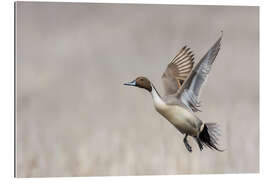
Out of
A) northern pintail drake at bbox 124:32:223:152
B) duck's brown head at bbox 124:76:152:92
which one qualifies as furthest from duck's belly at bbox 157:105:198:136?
duck's brown head at bbox 124:76:152:92

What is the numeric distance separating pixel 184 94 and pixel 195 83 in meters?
0.09

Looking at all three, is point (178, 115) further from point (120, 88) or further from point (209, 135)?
point (120, 88)

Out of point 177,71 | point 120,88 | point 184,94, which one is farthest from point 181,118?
point 120,88

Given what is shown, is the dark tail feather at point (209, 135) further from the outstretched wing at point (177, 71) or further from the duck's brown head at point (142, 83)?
the duck's brown head at point (142, 83)

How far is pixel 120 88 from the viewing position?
3.05 m

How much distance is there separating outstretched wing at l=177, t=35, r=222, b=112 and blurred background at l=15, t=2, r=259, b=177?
0.04 metres

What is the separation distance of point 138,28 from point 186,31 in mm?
271

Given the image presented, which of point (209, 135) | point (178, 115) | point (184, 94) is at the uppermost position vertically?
point (184, 94)

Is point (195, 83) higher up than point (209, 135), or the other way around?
point (195, 83)

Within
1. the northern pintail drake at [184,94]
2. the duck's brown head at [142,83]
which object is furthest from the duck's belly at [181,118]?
the duck's brown head at [142,83]

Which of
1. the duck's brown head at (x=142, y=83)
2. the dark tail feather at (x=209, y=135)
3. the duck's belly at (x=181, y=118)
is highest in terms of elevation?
the duck's brown head at (x=142, y=83)

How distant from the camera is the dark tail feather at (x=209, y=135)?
3.10 m

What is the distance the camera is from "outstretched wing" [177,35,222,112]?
3.05m
